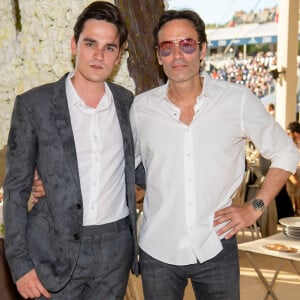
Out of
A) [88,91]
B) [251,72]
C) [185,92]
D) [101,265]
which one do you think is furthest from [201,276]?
[251,72]

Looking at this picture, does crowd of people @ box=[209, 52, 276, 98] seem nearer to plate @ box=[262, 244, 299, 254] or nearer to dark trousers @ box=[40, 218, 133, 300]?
plate @ box=[262, 244, 299, 254]

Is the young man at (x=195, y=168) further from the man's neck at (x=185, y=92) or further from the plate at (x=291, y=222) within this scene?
the plate at (x=291, y=222)

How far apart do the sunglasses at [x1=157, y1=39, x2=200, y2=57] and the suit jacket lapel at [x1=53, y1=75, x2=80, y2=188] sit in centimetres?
41

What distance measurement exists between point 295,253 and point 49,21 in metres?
1.94

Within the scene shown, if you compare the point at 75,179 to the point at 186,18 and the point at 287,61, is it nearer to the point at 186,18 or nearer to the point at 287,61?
the point at 186,18

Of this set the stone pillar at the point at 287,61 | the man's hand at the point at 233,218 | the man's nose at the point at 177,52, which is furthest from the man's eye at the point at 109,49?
the stone pillar at the point at 287,61

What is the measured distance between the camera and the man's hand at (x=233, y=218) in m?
2.03

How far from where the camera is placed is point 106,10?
1.95 meters

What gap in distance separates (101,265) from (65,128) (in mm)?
466

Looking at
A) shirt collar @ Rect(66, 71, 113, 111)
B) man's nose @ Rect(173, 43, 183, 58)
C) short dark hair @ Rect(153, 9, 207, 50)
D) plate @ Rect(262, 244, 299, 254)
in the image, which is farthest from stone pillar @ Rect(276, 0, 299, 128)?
shirt collar @ Rect(66, 71, 113, 111)

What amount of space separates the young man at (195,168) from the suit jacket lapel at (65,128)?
31 cm

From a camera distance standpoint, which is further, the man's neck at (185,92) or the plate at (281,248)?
the plate at (281,248)

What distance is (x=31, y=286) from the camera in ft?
6.21

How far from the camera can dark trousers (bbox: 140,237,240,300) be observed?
2025mm
